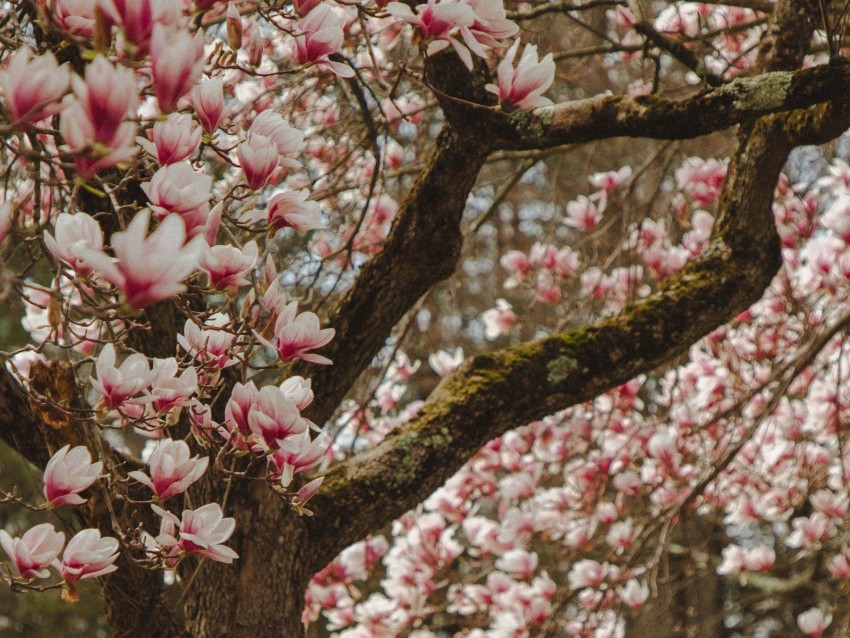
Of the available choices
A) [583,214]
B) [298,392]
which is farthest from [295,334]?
[583,214]

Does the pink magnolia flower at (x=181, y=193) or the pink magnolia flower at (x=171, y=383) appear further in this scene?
the pink magnolia flower at (x=171, y=383)

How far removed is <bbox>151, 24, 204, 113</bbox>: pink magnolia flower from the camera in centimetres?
75

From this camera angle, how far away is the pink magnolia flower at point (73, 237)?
88 centimetres

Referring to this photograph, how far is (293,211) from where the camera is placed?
1096 mm

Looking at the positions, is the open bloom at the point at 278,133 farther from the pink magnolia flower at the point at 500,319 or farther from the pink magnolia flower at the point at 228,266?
the pink magnolia flower at the point at 500,319

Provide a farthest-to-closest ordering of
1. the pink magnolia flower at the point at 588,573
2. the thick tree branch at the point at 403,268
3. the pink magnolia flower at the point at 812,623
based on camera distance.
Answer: the pink magnolia flower at the point at 812,623
the pink magnolia flower at the point at 588,573
the thick tree branch at the point at 403,268

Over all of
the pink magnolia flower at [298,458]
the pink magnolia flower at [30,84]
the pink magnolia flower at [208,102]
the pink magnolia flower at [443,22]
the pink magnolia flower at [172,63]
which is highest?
the pink magnolia flower at [443,22]

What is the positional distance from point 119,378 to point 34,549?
0.23 m

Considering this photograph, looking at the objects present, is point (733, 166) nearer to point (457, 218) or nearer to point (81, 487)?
point (457, 218)

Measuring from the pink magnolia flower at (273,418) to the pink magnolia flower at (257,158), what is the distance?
0.25 m

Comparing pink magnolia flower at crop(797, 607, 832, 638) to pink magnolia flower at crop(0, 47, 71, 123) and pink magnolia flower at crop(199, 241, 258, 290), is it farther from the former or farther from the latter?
pink magnolia flower at crop(0, 47, 71, 123)

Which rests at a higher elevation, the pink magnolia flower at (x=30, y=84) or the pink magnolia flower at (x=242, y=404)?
the pink magnolia flower at (x=30, y=84)

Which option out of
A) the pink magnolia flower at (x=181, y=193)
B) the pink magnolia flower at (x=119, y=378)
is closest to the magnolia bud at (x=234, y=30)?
the pink magnolia flower at (x=181, y=193)

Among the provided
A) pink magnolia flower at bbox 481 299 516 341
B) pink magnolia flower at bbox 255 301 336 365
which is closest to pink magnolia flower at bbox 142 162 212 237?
pink magnolia flower at bbox 255 301 336 365
